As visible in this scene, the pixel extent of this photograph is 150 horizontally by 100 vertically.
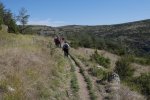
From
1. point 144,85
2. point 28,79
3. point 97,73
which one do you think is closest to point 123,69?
point 144,85

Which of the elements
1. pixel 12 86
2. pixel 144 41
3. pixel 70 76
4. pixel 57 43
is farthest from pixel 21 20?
pixel 12 86

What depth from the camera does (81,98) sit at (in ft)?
53.3

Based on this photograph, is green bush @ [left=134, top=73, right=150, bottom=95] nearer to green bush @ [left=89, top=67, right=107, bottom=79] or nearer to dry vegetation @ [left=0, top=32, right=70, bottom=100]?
green bush @ [left=89, top=67, right=107, bottom=79]

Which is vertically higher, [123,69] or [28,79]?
[28,79]

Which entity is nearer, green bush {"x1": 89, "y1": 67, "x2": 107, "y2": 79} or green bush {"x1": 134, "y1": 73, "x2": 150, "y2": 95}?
green bush {"x1": 134, "y1": 73, "x2": 150, "y2": 95}

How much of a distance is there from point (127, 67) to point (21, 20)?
7648cm

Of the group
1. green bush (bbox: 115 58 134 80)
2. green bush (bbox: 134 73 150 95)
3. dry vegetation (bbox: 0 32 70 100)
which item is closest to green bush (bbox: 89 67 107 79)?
green bush (bbox: 134 73 150 95)

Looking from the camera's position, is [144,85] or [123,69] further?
[123,69]

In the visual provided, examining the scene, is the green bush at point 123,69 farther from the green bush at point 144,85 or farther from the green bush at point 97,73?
the green bush at point 97,73

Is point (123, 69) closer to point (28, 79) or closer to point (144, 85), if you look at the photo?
point (144, 85)

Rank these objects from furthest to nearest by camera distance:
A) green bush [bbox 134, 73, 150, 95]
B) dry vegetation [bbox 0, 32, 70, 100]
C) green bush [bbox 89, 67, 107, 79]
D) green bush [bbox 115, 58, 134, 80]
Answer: green bush [bbox 115, 58, 134, 80] → green bush [bbox 89, 67, 107, 79] → green bush [bbox 134, 73, 150, 95] → dry vegetation [bbox 0, 32, 70, 100]

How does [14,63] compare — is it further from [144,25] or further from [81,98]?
[144,25]

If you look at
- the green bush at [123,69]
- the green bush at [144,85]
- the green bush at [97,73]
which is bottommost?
the green bush at [123,69]

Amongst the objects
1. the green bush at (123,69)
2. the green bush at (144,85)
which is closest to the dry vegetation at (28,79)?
the green bush at (144,85)
